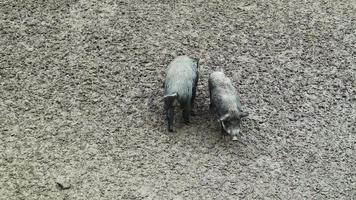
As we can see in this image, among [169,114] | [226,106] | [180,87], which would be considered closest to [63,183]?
[169,114]

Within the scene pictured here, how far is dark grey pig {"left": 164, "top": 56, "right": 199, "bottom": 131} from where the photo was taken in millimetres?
2711

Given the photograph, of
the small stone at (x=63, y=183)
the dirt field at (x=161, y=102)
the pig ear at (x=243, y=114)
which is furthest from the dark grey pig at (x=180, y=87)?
the small stone at (x=63, y=183)

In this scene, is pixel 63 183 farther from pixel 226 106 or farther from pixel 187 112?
pixel 226 106

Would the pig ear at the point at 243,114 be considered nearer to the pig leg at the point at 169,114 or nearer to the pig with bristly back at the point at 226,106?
the pig with bristly back at the point at 226,106

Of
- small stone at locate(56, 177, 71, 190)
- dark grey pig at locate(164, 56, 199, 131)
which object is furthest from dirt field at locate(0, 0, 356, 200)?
dark grey pig at locate(164, 56, 199, 131)

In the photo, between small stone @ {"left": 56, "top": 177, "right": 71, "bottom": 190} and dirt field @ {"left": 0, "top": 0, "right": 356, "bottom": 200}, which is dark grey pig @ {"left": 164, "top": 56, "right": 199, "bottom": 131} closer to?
dirt field @ {"left": 0, "top": 0, "right": 356, "bottom": 200}

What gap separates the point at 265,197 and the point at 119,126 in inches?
31.1

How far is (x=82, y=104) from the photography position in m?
2.96

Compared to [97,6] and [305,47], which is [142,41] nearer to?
[97,6]

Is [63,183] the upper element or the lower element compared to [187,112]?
lower

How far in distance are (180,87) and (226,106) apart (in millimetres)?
233

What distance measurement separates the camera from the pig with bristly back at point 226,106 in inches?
106

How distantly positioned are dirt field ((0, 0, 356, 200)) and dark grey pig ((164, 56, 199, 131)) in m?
0.11

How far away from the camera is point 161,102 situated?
9.73 ft
